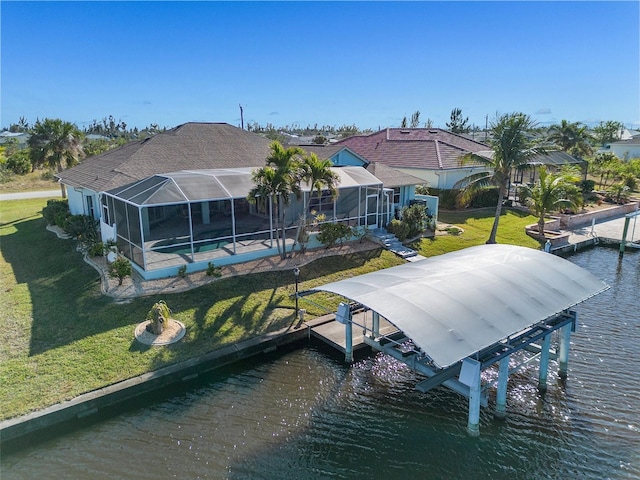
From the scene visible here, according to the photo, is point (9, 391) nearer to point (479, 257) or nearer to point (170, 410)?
point (170, 410)

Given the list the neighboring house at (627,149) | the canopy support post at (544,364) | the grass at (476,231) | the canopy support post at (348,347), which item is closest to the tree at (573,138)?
the grass at (476,231)

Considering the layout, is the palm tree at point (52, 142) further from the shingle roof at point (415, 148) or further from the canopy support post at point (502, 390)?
the canopy support post at point (502, 390)

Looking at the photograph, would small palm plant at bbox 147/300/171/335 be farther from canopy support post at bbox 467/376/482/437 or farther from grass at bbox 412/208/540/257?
grass at bbox 412/208/540/257

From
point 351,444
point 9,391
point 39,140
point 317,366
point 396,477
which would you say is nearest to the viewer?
point 396,477

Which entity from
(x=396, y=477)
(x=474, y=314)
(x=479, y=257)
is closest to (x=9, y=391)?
(x=396, y=477)

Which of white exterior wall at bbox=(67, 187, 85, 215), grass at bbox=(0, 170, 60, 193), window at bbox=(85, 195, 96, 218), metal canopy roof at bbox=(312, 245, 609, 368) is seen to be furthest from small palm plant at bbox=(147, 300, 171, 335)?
grass at bbox=(0, 170, 60, 193)

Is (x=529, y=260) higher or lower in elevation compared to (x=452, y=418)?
higher
